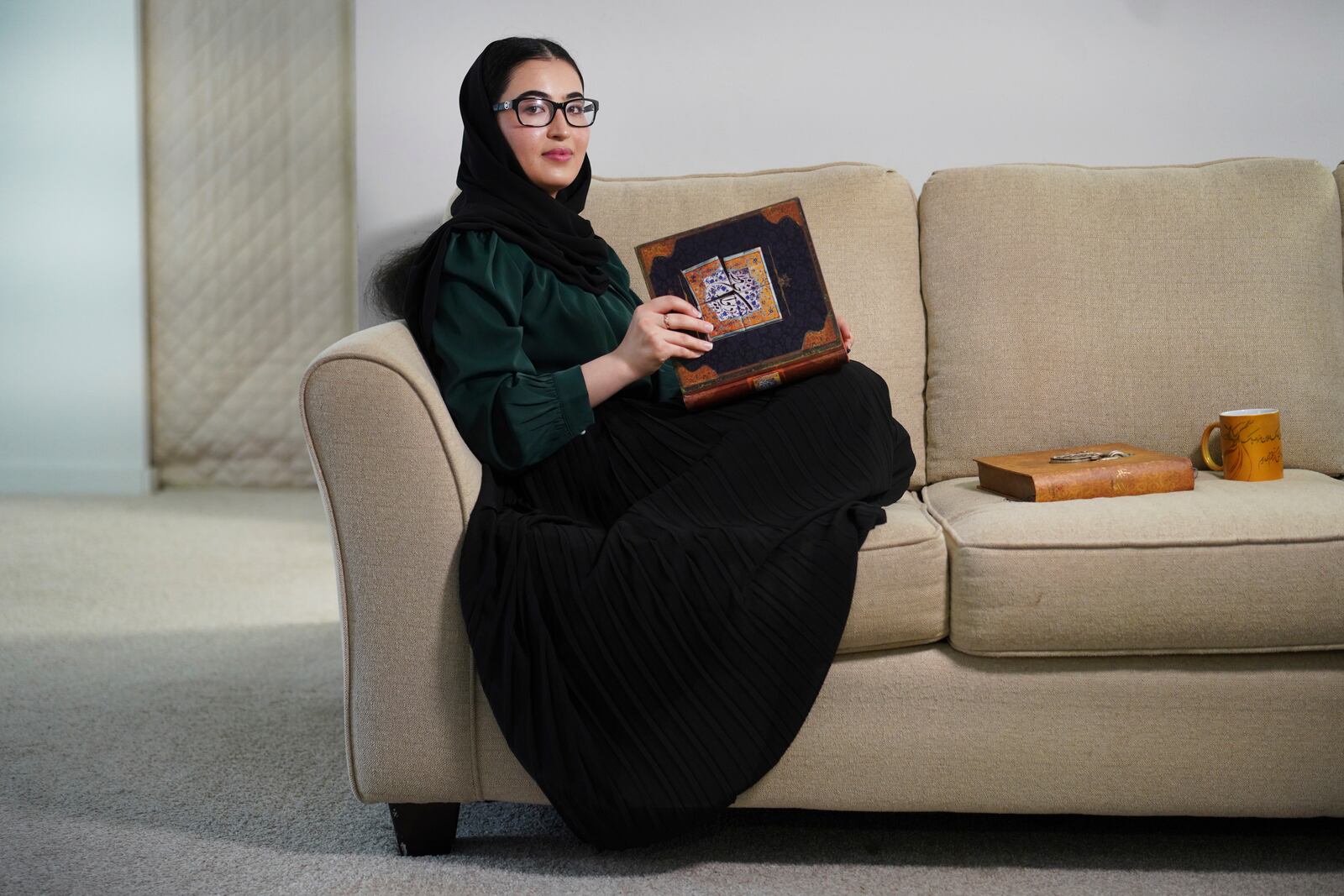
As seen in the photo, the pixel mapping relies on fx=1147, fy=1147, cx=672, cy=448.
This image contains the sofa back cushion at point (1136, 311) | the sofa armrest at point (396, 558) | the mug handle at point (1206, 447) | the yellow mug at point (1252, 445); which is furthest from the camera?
the sofa back cushion at point (1136, 311)

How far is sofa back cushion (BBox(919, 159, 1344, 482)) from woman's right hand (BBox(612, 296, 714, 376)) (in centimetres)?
59

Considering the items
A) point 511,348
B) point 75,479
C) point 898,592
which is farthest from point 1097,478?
point 75,479

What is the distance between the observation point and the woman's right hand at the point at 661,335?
146 cm

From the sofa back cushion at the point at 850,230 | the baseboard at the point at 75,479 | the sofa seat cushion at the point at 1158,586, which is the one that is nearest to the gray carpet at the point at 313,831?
the sofa seat cushion at the point at 1158,586

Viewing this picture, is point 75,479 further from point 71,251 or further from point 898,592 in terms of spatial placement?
point 898,592

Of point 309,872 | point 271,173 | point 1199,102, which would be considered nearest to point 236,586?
point 309,872

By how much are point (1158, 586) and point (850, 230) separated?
0.85 meters

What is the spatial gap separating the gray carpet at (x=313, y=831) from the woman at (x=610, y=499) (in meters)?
0.14

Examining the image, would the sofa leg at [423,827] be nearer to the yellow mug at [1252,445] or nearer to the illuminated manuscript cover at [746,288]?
the illuminated manuscript cover at [746,288]

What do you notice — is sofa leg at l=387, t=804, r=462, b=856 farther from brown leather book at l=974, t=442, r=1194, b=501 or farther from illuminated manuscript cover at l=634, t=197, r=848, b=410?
brown leather book at l=974, t=442, r=1194, b=501

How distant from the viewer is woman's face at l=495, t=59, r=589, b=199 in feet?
5.47

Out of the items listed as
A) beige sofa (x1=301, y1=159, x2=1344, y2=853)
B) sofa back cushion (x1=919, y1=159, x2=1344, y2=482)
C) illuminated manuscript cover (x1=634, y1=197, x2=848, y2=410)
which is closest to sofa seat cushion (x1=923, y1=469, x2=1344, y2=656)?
beige sofa (x1=301, y1=159, x2=1344, y2=853)

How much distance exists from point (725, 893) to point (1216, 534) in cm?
71

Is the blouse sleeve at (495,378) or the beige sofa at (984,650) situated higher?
the blouse sleeve at (495,378)
